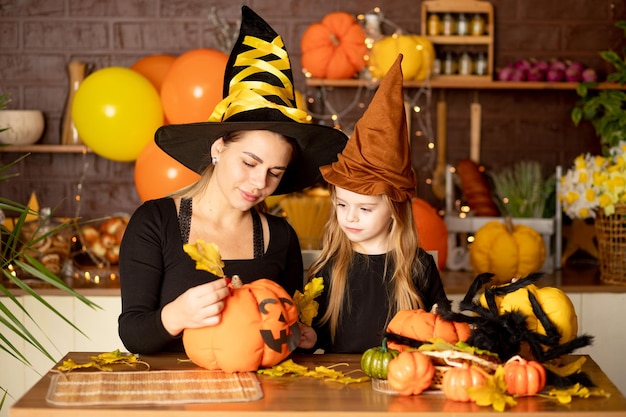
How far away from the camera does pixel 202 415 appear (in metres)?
1.44

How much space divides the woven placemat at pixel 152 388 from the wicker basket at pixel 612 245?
2.05 m

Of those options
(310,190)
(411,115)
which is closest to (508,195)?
(411,115)

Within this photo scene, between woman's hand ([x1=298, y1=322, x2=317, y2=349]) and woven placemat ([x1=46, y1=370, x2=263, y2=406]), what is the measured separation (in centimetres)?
26

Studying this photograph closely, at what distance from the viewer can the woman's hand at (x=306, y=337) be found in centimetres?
192

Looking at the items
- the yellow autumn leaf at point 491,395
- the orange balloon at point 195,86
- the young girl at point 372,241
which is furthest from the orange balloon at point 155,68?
the yellow autumn leaf at point 491,395

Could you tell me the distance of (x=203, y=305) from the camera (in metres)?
1.64

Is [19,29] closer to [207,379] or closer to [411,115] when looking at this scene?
[411,115]

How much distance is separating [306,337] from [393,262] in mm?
370

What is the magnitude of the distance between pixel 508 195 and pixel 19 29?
2265 mm

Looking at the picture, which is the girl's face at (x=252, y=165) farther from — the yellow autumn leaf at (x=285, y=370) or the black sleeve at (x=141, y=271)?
the yellow autumn leaf at (x=285, y=370)

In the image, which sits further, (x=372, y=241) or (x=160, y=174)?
(x=160, y=174)

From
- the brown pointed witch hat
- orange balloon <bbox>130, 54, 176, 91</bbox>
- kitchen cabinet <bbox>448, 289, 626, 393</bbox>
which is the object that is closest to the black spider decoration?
the brown pointed witch hat

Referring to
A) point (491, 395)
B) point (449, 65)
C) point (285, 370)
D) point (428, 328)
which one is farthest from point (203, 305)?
point (449, 65)

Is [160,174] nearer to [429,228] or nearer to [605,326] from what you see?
[429,228]
